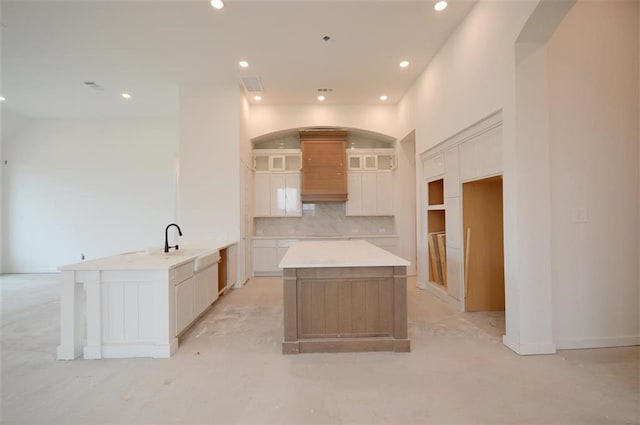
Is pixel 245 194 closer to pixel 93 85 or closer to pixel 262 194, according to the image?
pixel 262 194

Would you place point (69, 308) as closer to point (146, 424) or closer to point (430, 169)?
point (146, 424)

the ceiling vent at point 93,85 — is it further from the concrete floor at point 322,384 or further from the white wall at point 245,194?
the concrete floor at point 322,384

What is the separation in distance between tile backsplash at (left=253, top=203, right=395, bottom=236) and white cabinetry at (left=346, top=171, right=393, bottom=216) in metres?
0.30

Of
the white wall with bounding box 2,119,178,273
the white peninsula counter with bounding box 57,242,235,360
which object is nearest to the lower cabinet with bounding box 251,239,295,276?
the white wall with bounding box 2,119,178,273

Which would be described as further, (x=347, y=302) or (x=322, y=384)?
(x=347, y=302)

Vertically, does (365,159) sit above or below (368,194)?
above

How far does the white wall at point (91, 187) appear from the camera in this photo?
247 inches

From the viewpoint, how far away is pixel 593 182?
255cm

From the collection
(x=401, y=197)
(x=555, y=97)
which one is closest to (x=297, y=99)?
(x=401, y=197)

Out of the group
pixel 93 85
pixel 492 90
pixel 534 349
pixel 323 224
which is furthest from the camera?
pixel 323 224

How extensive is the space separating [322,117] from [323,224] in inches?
87.4

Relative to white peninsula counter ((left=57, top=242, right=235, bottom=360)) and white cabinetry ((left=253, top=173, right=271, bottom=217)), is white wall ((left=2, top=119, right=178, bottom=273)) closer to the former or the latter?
white cabinetry ((left=253, top=173, right=271, bottom=217))

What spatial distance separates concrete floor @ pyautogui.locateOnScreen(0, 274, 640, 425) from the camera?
66.9 inches

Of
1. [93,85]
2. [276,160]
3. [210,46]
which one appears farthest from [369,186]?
[93,85]
